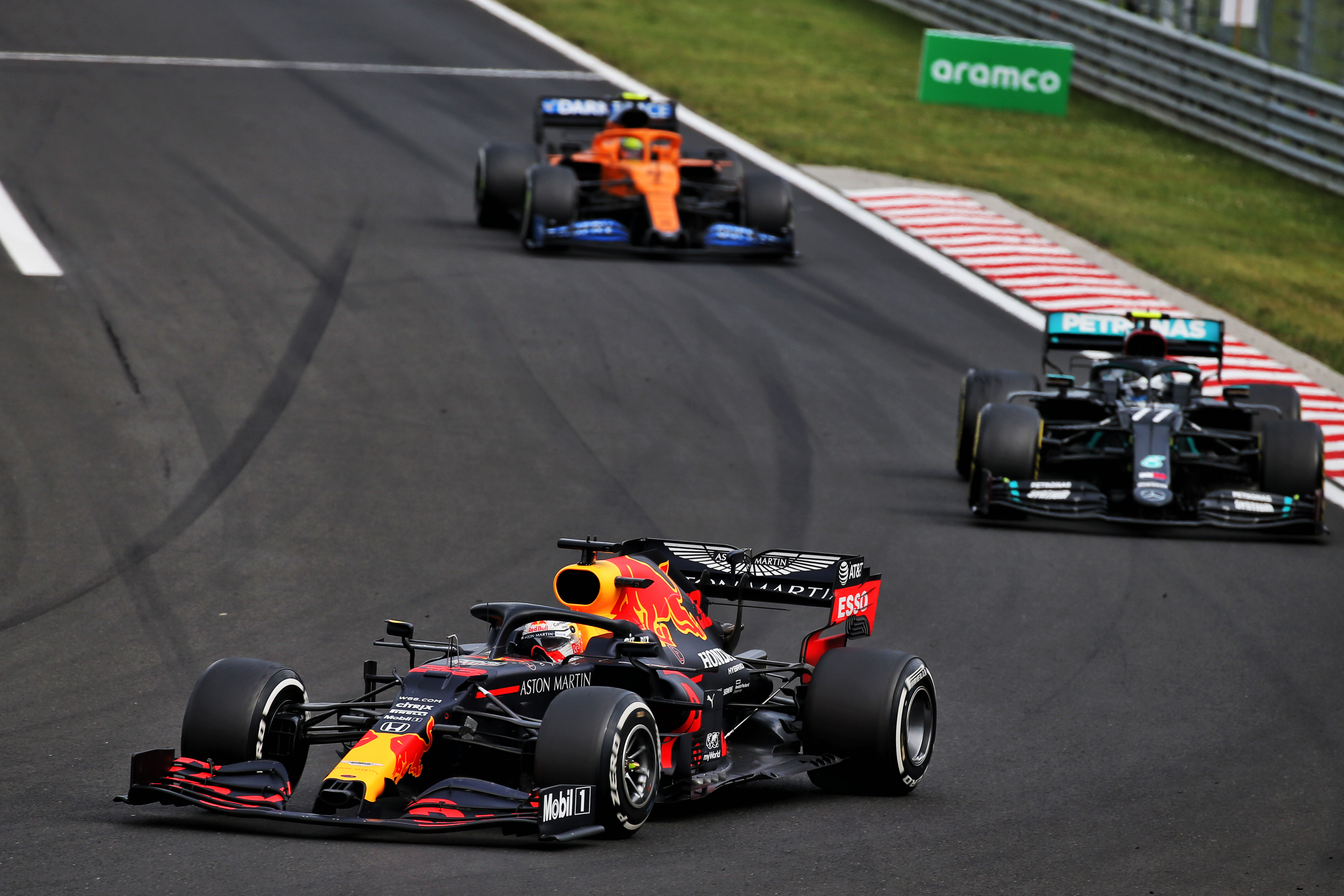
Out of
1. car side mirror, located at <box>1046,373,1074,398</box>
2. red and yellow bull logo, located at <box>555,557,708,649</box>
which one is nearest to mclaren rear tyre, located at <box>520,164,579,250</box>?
car side mirror, located at <box>1046,373,1074,398</box>

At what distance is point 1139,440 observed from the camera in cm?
1644

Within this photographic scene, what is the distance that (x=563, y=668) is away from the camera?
867cm

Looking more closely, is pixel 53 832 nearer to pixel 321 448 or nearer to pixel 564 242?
pixel 321 448

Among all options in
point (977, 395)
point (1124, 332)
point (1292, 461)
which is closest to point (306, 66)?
point (977, 395)

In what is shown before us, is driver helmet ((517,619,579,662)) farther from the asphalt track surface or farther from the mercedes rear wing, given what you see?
the mercedes rear wing

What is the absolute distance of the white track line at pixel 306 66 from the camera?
3156 cm

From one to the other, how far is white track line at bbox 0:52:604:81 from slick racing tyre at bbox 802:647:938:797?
2529cm

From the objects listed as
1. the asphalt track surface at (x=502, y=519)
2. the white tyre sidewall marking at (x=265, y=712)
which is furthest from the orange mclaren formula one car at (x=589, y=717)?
the asphalt track surface at (x=502, y=519)

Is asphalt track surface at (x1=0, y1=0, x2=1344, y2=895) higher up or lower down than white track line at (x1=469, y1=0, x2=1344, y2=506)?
lower down

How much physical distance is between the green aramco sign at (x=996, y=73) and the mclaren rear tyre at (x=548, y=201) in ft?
42.1

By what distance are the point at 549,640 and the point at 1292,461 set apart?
9655 mm

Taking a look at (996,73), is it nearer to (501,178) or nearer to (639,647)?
(501,178)

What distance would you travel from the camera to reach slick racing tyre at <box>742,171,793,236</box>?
24062 mm

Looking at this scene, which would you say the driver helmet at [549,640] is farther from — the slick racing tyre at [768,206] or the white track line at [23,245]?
the slick racing tyre at [768,206]
